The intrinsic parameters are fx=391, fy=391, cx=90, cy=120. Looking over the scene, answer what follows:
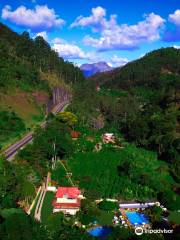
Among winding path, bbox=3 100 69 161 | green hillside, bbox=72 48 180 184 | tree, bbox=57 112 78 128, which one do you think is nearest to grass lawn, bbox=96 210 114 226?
winding path, bbox=3 100 69 161

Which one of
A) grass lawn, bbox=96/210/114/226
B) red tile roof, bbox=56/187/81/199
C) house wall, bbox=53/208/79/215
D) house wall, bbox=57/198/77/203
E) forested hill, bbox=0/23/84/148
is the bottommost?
grass lawn, bbox=96/210/114/226

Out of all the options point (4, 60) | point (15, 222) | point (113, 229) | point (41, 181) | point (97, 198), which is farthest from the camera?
point (4, 60)

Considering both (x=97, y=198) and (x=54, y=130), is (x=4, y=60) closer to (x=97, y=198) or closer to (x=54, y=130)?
(x=54, y=130)

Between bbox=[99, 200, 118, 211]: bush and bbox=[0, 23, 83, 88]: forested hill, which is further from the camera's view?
bbox=[0, 23, 83, 88]: forested hill

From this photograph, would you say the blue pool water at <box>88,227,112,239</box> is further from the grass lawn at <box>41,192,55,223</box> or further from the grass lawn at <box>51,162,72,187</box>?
the grass lawn at <box>51,162,72,187</box>

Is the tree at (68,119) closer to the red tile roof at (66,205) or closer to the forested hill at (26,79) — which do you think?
the forested hill at (26,79)

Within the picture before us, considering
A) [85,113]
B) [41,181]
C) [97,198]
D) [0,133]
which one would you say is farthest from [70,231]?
[85,113]
